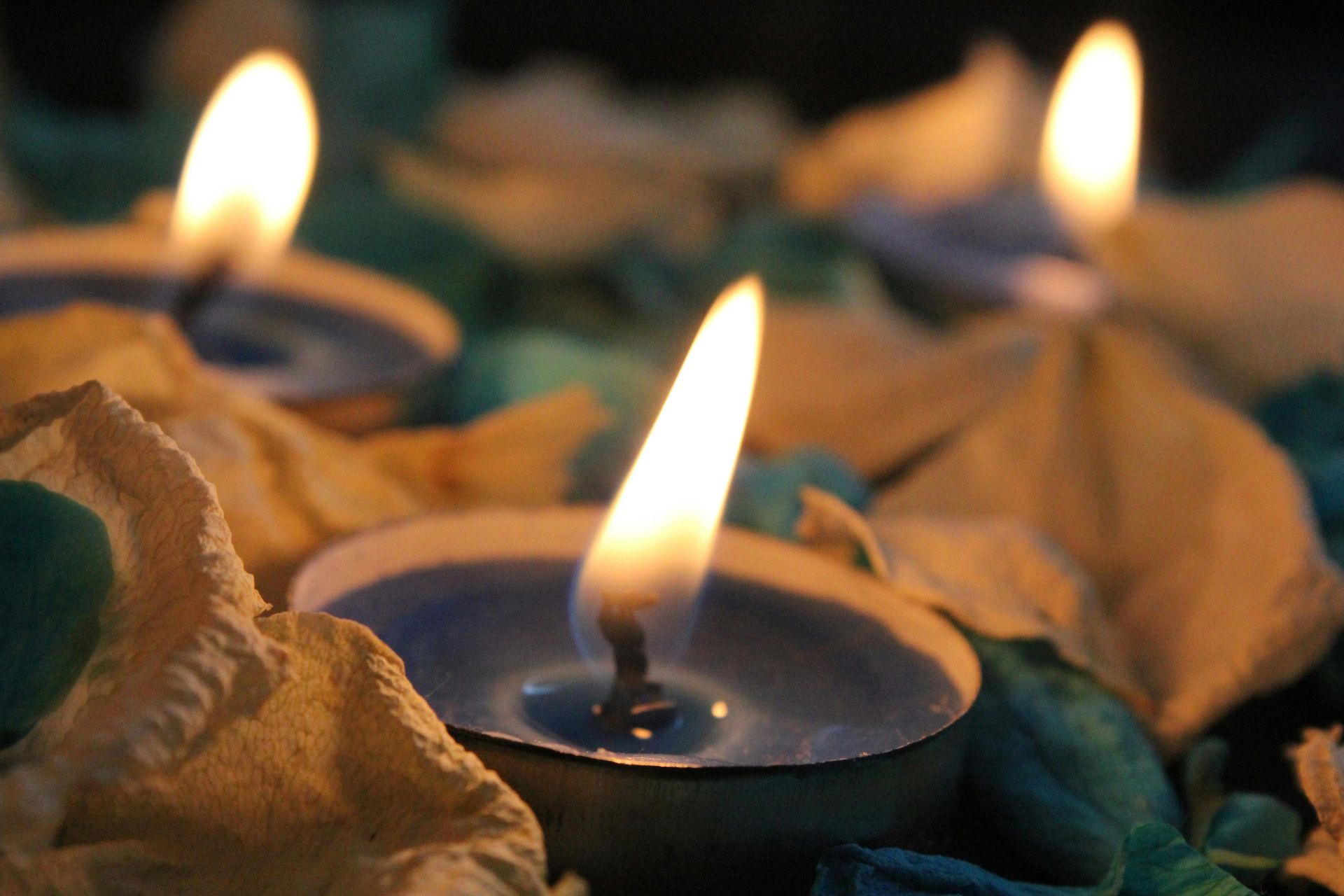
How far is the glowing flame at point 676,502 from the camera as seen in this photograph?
0.41 m

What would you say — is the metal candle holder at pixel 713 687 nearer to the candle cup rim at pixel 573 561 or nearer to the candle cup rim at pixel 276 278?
the candle cup rim at pixel 573 561

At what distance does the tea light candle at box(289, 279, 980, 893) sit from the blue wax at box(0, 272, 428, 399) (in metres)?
0.19

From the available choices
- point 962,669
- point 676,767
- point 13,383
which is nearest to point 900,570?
point 962,669

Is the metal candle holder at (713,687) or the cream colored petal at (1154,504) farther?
the cream colored petal at (1154,504)

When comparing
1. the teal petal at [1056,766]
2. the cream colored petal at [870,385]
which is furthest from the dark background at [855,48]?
the teal petal at [1056,766]

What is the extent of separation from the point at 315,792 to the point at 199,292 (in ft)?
1.33

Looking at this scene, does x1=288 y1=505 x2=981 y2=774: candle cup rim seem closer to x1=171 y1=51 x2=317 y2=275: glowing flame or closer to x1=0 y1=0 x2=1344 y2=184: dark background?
x1=171 y1=51 x2=317 y2=275: glowing flame

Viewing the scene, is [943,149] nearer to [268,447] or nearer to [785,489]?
[785,489]

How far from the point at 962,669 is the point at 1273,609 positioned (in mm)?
135

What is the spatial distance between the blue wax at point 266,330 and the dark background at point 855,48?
2.57 feet

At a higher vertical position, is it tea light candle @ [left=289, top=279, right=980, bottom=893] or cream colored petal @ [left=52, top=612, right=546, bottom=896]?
cream colored petal @ [left=52, top=612, right=546, bottom=896]

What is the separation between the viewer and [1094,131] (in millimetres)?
909

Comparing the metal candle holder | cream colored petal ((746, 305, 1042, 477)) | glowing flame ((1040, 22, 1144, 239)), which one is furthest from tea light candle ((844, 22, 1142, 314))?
the metal candle holder

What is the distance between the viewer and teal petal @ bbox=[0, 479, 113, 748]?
0.29 metres
